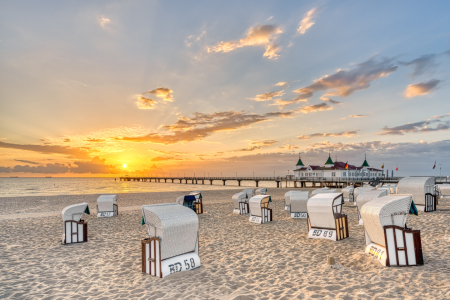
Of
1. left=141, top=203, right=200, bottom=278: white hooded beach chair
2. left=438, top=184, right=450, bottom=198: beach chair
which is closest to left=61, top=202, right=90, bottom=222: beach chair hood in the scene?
left=141, top=203, right=200, bottom=278: white hooded beach chair

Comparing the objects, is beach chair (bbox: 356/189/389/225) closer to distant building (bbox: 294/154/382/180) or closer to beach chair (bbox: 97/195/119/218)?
beach chair (bbox: 97/195/119/218)

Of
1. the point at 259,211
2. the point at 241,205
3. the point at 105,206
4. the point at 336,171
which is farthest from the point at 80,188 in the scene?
the point at 259,211

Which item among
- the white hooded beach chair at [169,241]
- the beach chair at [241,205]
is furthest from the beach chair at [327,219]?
the beach chair at [241,205]

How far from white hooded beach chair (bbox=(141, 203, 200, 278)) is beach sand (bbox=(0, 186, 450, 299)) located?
0.25 m

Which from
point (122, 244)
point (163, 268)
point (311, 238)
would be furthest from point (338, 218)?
point (122, 244)

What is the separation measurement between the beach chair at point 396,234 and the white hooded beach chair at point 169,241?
4804mm

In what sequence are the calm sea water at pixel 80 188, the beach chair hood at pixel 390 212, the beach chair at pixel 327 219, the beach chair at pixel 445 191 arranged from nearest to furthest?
the beach chair hood at pixel 390 212, the beach chair at pixel 327 219, the beach chair at pixel 445 191, the calm sea water at pixel 80 188

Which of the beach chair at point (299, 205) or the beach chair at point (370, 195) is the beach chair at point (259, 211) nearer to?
the beach chair at point (299, 205)

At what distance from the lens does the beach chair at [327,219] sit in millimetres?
9812

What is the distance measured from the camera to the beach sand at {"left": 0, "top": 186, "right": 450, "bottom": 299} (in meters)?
5.61

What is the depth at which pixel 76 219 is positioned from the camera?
10828 mm

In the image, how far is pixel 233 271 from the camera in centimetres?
693

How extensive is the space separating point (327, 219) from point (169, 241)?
20.2ft

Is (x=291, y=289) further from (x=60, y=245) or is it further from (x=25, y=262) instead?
(x=60, y=245)
